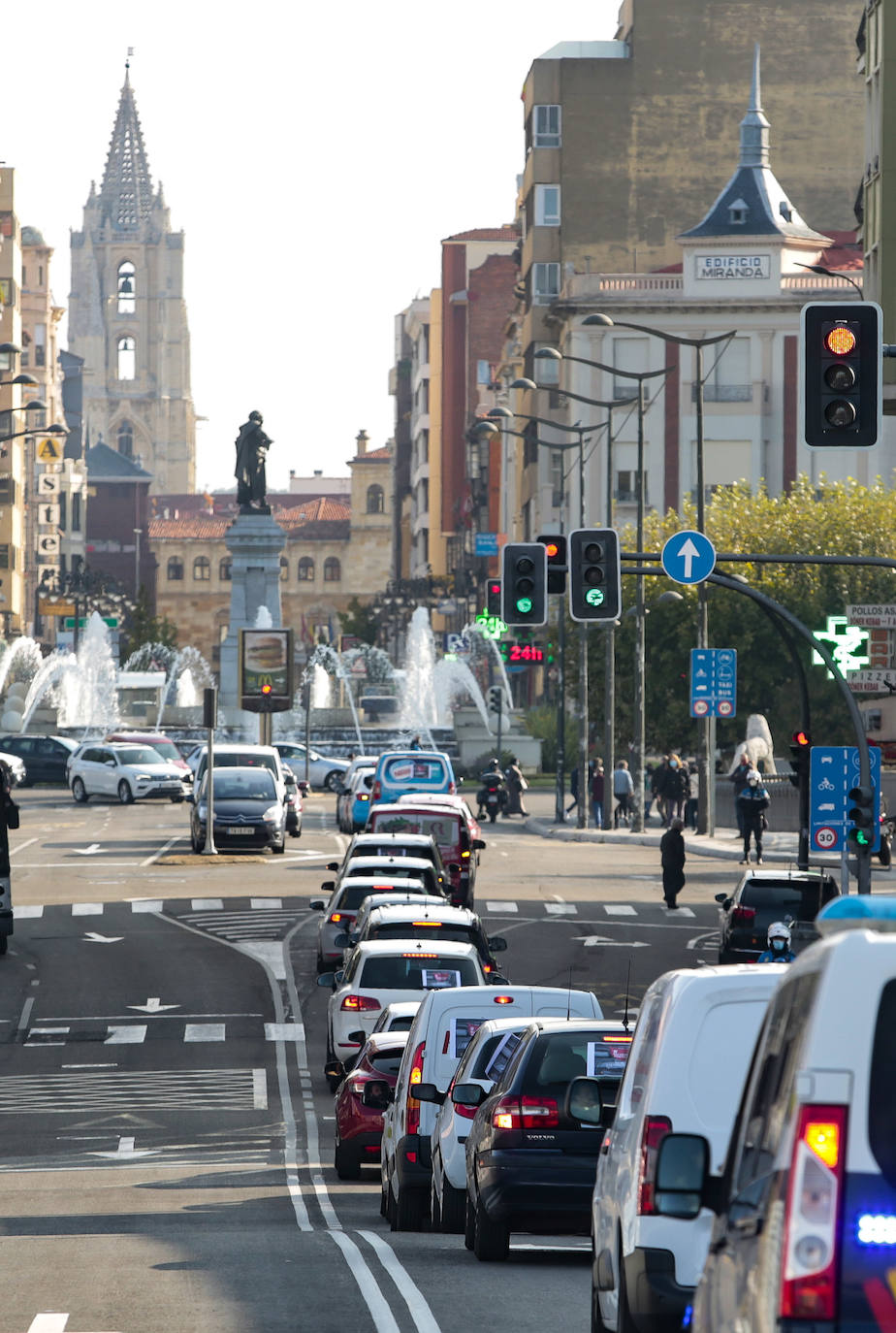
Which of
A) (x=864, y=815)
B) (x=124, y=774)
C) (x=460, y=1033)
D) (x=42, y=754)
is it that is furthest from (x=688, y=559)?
(x=42, y=754)

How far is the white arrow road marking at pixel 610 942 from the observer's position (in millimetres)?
32062

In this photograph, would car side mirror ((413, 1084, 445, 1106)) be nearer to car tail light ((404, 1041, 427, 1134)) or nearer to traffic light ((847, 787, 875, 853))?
car tail light ((404, 1041, 427, 1134))

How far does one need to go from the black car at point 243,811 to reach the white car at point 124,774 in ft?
58.0

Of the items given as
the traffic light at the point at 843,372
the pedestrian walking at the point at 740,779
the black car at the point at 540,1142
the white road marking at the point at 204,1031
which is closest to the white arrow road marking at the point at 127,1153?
the white road marking at the point at 204,1031

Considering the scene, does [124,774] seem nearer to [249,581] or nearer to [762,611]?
[762,611]

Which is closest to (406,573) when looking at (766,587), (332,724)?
(332,724)

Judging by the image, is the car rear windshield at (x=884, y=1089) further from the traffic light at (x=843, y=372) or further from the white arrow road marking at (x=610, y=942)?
the white arrow road marking at (x=610, y=942)

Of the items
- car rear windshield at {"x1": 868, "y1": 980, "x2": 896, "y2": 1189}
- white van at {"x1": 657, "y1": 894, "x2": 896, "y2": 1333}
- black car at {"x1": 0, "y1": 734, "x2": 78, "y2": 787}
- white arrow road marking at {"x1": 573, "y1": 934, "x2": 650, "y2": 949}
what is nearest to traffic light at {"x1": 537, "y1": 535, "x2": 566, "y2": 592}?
white arrow road marking at {"x1": 573, "y1": 934, "x2": 650, "y2": 949}

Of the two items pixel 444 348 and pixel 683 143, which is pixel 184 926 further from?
Answer: pixel 444 348

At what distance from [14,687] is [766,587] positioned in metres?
42.5

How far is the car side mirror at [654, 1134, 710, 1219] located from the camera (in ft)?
20.0

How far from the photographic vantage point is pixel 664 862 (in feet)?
120

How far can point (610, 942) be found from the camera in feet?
107

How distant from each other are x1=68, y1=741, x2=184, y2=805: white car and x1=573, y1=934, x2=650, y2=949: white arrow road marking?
3162cm
